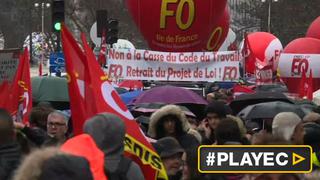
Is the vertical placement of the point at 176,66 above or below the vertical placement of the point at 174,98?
above

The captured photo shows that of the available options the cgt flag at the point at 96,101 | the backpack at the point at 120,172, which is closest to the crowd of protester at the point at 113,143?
the backpack at the point at 120,172

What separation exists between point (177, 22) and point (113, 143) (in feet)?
38.4

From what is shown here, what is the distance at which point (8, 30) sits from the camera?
2557 inches

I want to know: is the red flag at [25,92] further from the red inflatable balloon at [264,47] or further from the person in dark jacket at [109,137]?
the red inflatable balloon at [264,47]

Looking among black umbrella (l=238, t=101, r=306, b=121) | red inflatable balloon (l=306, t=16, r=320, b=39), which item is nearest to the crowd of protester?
black umbrella (l=238, t=101, r=306, b=121)

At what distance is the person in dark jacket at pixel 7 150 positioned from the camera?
Answer: 4.73 meters

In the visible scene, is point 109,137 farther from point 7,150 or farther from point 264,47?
point 264,47

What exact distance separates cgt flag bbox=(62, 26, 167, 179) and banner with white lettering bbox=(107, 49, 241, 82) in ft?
25.1

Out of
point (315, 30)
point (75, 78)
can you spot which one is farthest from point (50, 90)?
point (315, 30)

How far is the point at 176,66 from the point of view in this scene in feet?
46.5

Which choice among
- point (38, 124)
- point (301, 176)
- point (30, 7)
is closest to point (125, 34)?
point (30, 7)

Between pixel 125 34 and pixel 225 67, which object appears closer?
pixel 225 67

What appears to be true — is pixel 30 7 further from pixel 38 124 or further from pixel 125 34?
pixel 38 124

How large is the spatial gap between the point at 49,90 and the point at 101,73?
6176 millimetres
